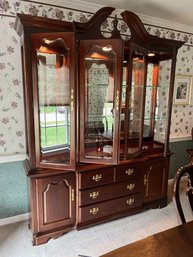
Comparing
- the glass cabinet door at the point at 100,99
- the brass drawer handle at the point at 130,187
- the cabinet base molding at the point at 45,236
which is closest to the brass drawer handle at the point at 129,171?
the brass drawer handle at the point at 130,187

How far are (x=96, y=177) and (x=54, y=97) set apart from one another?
938 millimetres

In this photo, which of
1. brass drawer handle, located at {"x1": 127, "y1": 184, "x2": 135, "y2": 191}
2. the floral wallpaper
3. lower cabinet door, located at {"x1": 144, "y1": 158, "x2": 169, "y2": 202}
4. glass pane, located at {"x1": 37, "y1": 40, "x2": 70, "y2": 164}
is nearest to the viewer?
glass pane, located at {"x1": 37, "y1": 40, "x2": 70, "y2": 164}

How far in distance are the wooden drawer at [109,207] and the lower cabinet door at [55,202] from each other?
5.3 inches

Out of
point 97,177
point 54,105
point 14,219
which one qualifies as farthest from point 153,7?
point 14,219

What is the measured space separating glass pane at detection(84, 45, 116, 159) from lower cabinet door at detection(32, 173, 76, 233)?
37cm

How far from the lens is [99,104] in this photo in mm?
2309

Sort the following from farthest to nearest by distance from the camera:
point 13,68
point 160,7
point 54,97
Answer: point 160,7 < point 13,68 < point 54,97

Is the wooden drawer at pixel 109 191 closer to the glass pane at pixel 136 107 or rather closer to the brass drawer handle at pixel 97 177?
the brass drawer handle at pixel 97 177

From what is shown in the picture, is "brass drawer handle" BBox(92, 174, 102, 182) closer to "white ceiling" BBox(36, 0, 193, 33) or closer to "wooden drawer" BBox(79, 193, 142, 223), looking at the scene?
"wooden drawer" BBox(79, 193, 142, 223)

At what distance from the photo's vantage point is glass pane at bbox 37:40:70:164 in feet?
6.27

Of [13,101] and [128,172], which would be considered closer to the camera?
[13,101]

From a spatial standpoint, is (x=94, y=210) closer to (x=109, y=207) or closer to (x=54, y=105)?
(x=109, y=207)

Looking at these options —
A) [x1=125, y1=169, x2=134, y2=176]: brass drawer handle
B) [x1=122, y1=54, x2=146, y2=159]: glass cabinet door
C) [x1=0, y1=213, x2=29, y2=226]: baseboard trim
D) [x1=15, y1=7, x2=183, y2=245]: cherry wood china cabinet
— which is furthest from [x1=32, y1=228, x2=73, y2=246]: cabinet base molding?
[x1=122, y1=54, x2=146, y2=159]: glass cabinet door

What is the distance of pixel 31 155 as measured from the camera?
1921mm
